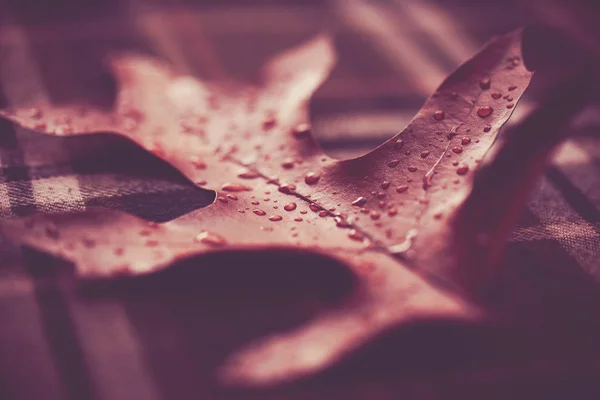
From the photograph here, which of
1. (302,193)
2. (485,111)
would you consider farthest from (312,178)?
(485,111)

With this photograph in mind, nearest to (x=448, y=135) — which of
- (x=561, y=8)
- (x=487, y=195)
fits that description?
(x=487, y=195)

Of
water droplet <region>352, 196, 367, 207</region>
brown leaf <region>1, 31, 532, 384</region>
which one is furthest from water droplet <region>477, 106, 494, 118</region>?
water droplet <region>352, 196, 367, 207</region>

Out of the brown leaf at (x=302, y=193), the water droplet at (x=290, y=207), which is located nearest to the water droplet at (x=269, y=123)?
the brown leaf at (x=302, y=193)

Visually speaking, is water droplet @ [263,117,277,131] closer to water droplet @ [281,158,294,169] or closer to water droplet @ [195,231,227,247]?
water droplet @ [281,158,294,169]

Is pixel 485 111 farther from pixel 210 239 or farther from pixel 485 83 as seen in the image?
pixel 210 239

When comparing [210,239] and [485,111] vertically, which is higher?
[485,111]

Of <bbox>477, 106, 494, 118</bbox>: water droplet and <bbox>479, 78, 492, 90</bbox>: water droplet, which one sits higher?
<bbox>479, 78, 492, 90</bbox>: water droplet
